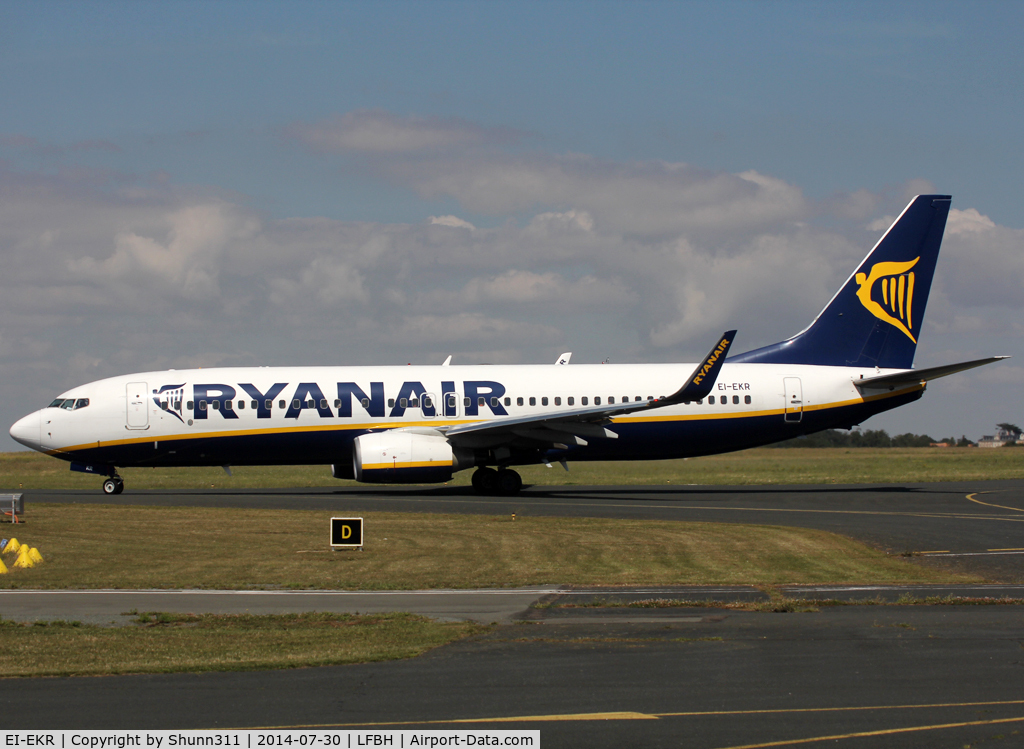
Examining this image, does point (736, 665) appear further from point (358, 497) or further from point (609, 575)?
point (358, 497)

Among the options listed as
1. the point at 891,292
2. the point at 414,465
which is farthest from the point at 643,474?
the point at 414,465

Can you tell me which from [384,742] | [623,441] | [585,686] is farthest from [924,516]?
[384,742]

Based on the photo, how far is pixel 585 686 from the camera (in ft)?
28.1

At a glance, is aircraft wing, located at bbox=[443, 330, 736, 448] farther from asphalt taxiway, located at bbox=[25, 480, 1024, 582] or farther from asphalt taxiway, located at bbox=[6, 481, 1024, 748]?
asphalt taxiway, located at bbox=[6, 481, 1024, 748]

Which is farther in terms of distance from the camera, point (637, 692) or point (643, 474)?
point (643, 474)

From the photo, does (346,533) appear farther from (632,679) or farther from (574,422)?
(574,422)

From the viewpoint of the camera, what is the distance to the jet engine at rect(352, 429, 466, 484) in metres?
30.7

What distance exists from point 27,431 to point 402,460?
13040 mm

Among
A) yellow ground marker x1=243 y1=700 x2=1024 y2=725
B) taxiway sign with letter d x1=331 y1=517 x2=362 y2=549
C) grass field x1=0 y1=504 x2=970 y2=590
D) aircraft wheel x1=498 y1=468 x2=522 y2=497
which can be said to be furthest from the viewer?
aircraft wheel x1=498 y1=468 x2=522 y2=497

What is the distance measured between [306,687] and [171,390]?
26.5m

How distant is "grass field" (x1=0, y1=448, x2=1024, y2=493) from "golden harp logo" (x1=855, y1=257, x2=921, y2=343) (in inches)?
274

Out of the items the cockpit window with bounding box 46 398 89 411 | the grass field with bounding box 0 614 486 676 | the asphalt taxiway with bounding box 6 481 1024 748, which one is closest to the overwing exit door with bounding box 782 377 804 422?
the asphalt taxiway with bounding box 6 481 1024 748

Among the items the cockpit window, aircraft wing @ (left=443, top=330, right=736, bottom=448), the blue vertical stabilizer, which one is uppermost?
the blue vertical stabilizer

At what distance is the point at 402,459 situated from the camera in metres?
30.8
